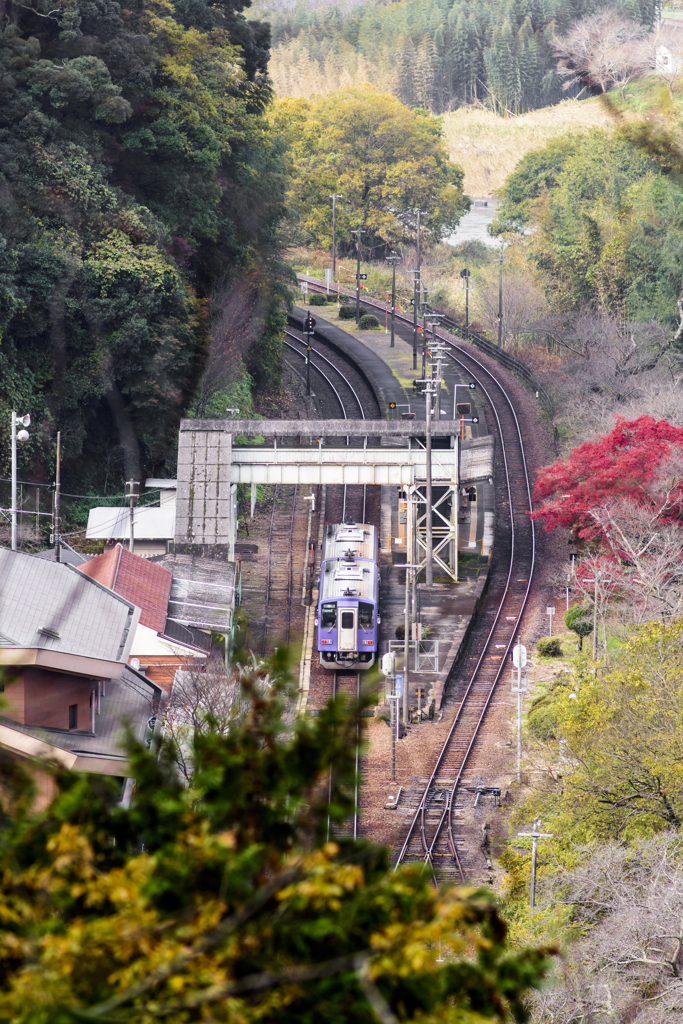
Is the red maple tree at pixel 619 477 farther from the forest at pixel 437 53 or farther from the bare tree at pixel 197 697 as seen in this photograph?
the forest at pixel 437 53

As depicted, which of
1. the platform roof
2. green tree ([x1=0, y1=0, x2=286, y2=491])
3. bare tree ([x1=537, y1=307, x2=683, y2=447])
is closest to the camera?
the platform roof

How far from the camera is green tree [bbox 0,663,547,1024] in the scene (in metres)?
5.68

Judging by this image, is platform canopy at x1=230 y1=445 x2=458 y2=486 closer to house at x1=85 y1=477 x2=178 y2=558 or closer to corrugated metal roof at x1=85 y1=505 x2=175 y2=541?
house at x1=85 y1=477 x2=178 y2=558

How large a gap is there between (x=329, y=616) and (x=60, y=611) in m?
12.6

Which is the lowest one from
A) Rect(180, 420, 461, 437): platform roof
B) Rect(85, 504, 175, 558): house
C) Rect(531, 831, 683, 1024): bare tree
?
Rect(531, 831, 683, 1024): bare tree

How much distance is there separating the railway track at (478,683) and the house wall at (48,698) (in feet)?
24.5

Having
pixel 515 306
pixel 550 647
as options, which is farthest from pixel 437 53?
pixel 550 647

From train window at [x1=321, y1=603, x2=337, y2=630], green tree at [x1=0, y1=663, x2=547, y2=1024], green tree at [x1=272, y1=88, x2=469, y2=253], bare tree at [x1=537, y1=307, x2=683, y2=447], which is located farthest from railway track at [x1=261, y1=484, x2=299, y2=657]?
green tree at [x1=272, y1=88, x2=469, y2=253]

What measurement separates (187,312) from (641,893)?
30.1 meters

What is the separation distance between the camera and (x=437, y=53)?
12131 cm

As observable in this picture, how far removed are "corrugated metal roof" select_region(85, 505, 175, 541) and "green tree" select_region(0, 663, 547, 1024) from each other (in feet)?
107

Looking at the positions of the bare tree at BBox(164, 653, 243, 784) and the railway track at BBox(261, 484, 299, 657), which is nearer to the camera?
the bare tree at BBox(164, 653, 243, 784)

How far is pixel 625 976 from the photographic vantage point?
17.5 m

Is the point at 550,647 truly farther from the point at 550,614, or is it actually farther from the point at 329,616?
the point at 329,616
